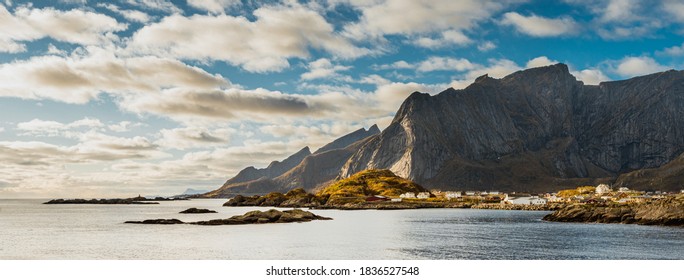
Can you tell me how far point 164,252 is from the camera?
78.6 meters

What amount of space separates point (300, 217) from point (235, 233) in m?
43.5

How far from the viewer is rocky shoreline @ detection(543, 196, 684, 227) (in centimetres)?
12756

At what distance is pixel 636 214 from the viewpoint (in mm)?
142000

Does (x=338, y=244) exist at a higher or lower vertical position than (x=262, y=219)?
lower

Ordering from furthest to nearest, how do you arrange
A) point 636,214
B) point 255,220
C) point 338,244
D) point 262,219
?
1. point 636,214
2. point 255,220
3. point 262,219
4. point 338,244

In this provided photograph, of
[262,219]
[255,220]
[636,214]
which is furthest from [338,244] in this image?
[636,214]

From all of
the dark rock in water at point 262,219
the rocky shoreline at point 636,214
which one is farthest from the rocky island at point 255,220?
the rocky shoreline at point 636,214

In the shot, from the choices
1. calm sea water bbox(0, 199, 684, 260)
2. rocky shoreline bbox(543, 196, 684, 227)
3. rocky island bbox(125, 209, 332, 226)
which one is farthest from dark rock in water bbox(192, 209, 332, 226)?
rocky shoreline bbox(543, 196, 684, 227)

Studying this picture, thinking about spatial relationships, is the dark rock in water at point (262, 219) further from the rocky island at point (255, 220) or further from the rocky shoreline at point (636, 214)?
the rocky shoreline at point (636, 214)

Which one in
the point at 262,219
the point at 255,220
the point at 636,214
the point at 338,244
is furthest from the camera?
the point at 636,214

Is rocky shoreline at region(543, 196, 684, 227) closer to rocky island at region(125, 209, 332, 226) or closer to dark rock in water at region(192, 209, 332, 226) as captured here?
dark rock in water at region(192, 209, 332, 226)

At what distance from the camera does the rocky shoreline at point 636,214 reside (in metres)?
128

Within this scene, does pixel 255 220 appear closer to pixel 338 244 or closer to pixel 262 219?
pixel 262 219

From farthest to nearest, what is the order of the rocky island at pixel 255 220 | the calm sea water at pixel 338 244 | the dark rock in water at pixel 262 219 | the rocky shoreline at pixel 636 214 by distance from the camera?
the rocky island at pixel 255 220 → the dark rock in water at pixel 262 219 → the rocky shoreline at pixel 636 214 → the calm sea water at pixel 338 244
